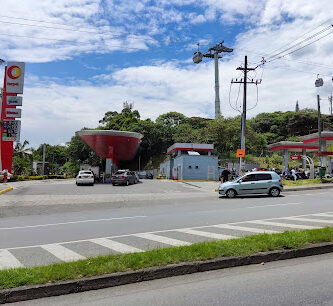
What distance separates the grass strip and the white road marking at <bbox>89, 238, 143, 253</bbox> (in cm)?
96

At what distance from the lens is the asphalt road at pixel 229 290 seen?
445cm

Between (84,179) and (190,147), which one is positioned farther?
(190,147)

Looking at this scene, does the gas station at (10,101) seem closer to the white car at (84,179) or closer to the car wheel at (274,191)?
the white car at (84,179)

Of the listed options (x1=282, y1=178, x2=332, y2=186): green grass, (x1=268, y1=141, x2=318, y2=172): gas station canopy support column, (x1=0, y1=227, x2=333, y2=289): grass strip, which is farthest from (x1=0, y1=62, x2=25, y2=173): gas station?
(x1=0, y1=227, x2=333, y2=289): grass strip

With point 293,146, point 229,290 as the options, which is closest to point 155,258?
point 229,290

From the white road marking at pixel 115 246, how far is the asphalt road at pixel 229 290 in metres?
1.88

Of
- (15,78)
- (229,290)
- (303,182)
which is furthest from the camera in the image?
(15,78)

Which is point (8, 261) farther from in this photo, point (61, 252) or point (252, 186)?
point (252, 186)

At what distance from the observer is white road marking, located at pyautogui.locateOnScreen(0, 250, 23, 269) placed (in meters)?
5.96

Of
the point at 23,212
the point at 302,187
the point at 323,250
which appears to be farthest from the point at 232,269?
the point at 302,187

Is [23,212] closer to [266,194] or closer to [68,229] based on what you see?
[68,229]

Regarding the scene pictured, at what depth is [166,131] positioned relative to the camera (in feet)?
247

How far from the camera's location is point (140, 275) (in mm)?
5281

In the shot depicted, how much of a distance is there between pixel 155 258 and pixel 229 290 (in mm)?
1451
